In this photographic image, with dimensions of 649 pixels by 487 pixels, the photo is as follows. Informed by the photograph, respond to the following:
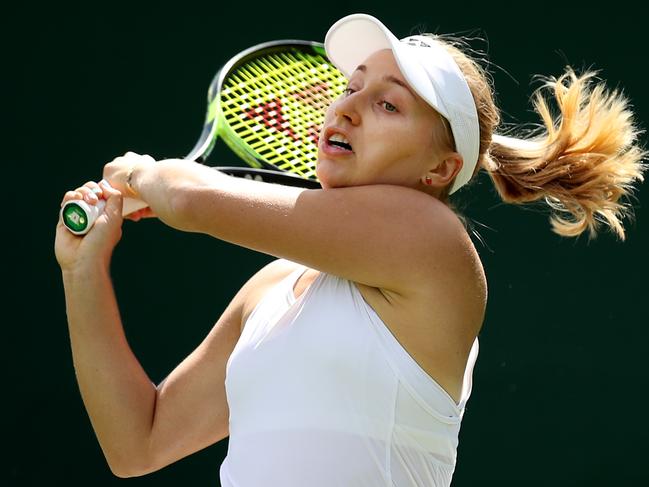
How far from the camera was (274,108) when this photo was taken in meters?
3.02

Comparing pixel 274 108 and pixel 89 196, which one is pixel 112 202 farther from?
pixel 274 108

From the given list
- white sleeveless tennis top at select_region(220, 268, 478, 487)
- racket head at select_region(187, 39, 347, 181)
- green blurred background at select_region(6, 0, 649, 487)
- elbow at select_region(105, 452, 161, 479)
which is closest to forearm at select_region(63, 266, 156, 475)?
elbow at select_region(105, 452, 161, 479)

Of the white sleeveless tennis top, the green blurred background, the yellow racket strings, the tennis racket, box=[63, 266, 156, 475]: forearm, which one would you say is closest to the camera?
the white sleeveless tennis top

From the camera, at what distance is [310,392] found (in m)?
2.15

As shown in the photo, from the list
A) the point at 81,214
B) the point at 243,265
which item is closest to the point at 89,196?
the point at 81,214

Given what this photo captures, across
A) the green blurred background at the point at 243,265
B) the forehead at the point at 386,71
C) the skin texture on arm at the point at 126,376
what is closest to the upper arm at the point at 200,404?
the skin texture on arm at the point at 126,376

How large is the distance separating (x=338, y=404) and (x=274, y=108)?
1.08 metres

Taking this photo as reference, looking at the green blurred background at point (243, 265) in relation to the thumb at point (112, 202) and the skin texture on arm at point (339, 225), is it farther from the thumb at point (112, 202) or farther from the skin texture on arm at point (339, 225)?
the skin texture on arm at point (339, 225)

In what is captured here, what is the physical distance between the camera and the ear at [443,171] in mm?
2283

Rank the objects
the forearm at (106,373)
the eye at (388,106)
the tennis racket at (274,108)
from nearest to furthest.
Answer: the eye at (388,106) < the forearm at (106,373) < the tennis racket at (274,108)

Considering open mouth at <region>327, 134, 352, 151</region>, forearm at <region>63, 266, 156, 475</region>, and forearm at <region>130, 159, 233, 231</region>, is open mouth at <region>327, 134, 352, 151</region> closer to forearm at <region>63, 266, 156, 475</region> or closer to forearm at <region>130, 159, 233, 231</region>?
forearm at <region>130, 159, 233, 231</region>

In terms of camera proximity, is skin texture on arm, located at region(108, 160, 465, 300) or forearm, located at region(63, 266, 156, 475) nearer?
skin texture on arm, located at region(108, 160, 465, 300)

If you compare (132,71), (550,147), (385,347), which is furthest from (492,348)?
(385,347)

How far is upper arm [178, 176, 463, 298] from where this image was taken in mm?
2133
